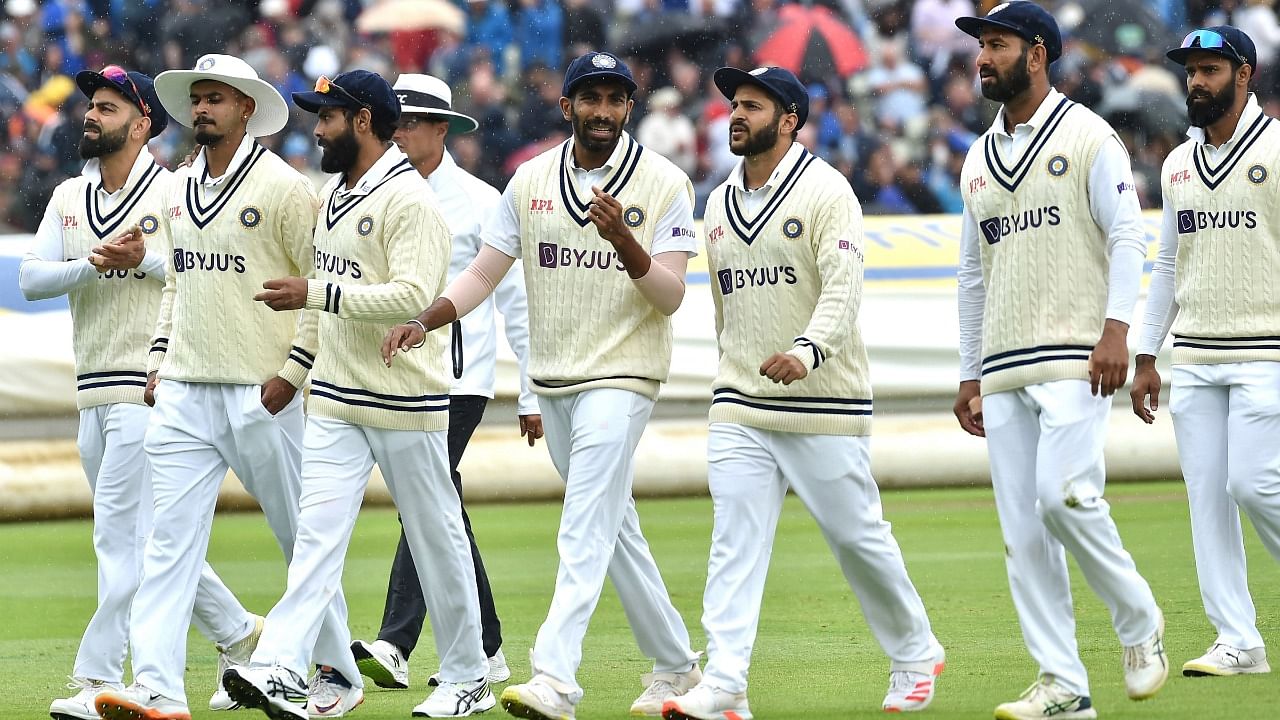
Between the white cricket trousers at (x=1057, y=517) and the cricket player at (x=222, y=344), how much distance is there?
95.9 inches

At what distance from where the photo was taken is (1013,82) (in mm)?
6324

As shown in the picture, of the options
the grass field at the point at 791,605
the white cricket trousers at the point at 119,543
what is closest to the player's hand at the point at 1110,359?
the grass field at the point at 791,605

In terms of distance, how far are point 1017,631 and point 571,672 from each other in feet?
9.38

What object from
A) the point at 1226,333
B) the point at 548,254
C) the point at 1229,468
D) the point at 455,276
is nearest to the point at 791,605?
the point at 455,276

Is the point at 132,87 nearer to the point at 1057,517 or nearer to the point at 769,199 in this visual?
the point at 769,199

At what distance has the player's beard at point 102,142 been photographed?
24.4 ft

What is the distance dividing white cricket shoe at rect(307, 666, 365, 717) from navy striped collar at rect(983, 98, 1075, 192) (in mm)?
2894

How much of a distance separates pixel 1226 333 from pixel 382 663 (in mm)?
3481

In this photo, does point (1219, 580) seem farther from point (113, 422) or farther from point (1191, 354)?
point (113, 422)

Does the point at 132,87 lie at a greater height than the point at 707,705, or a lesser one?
greater

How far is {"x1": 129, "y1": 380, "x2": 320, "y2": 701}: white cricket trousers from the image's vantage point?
653 cm

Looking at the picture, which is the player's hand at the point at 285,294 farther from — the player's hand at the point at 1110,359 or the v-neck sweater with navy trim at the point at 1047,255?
the player's hand at the point at 1110,359

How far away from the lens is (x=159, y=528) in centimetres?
668

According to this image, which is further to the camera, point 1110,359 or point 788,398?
point 788,398
